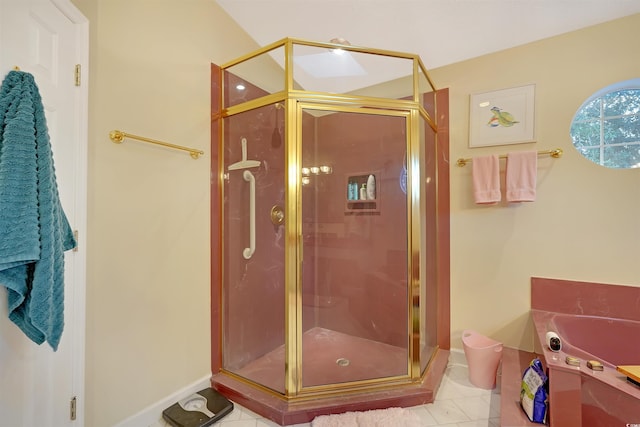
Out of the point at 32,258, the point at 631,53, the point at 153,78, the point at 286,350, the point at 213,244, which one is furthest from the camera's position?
the point at 213,244

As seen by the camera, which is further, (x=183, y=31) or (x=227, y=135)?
(x=227, y=135)

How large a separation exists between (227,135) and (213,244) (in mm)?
802

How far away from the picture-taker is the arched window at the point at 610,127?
1956 millimetres

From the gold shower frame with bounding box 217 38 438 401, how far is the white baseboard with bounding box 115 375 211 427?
22 centimetres

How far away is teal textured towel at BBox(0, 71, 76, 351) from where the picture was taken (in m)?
0.88

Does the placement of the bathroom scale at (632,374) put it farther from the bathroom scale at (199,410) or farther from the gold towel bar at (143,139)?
the gold towel bar at (143,139)

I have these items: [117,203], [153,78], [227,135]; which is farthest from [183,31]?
[117,203]

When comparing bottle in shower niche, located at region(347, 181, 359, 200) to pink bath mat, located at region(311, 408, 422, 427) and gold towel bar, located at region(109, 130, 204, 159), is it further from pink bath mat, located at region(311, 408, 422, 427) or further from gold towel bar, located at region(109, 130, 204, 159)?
pink bath mat, located at region(311, 408, 422, 427)

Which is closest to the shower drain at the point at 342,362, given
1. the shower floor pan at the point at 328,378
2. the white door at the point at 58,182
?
the shower floor pan at the point at 328,378

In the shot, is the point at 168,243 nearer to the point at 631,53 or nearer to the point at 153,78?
the point at 153,78

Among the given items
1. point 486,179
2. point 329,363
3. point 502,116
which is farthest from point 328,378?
point 502,116

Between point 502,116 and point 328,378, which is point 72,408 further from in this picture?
point 502,116

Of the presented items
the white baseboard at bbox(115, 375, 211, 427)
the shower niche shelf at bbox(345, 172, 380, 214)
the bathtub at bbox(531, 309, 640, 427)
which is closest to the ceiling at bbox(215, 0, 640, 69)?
the shower niche shelf at bbox(345, 172, 380, 214)

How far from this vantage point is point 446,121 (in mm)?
2414
